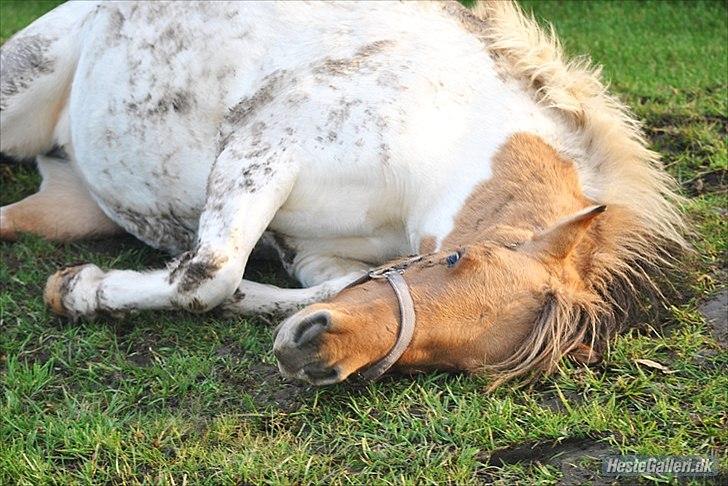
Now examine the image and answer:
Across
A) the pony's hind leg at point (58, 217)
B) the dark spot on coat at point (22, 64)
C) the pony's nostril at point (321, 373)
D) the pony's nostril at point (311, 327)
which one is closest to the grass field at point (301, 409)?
the pony's nostril at point (321, 373)

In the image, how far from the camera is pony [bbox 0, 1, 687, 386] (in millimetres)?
3201

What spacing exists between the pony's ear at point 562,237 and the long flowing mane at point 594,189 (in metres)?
0.15

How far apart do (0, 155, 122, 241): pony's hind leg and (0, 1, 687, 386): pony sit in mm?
283

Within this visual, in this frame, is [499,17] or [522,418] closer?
[522,418]

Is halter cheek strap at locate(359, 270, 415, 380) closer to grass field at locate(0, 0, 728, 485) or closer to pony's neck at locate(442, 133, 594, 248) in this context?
grass field at locate(0, 0, 728, 485)

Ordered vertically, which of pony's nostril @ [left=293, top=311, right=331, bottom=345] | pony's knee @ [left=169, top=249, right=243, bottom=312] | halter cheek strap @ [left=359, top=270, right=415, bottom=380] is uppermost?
pony's nostril @ [left=293, top=311, right=331, bottom=345]

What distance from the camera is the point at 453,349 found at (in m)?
3.18

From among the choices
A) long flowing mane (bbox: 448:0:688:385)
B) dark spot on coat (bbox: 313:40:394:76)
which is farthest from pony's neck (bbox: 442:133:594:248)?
dark spot on coat (bbox: 313:40:394:76)

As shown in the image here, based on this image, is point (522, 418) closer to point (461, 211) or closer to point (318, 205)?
point (461, 211)

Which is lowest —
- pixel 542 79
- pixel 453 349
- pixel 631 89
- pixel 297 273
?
pixel 631 89

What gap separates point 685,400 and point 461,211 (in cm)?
97

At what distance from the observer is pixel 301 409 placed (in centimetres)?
326

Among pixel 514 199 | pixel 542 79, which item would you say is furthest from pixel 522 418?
pixel 542 79

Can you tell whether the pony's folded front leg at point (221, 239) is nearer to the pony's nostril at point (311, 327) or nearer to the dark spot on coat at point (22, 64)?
the pony's nostril at point (311, 327)
